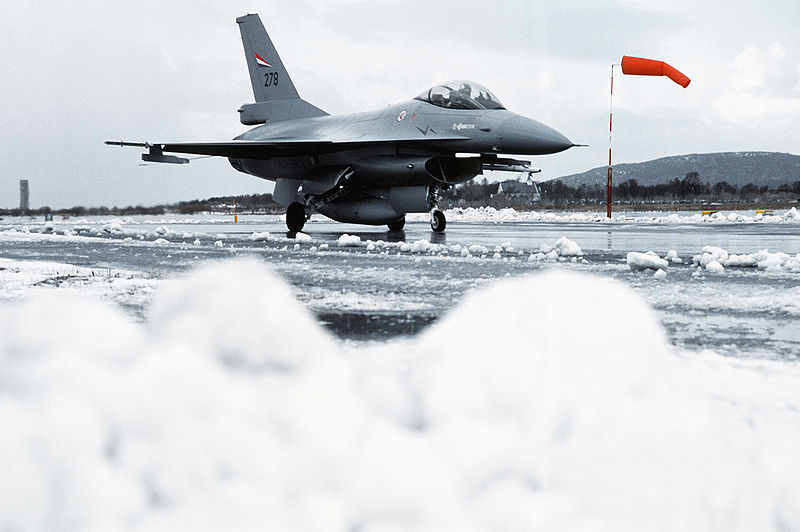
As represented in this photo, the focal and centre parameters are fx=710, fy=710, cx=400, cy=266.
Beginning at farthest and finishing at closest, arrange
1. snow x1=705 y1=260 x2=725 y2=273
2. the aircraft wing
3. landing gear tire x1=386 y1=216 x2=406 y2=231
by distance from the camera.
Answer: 1. landing gear tire x1=386 y1=216 x2=406 y2=231
2. the aircraft wing
3. snow x1=705 y1=260 x2=725 y2=273

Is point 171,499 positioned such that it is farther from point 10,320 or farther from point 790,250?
point 790,250

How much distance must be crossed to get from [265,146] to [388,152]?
2748 millimetres

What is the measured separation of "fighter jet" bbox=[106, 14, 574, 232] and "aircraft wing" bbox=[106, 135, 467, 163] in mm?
21

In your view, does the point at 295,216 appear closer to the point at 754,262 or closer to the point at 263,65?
the point at 263,65

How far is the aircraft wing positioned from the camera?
1318 cm

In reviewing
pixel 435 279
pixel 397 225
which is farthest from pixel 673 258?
pixel 397 225

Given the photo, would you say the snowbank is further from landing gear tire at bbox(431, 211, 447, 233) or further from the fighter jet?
landing gear tire at bbox(431, 211, 447, 233)

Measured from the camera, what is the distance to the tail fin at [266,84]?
707 inches


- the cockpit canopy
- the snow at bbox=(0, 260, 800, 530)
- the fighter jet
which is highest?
the cockpit canopy

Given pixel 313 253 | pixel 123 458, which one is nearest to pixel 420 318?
pixel 123 458

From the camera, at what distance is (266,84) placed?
18.3 metres

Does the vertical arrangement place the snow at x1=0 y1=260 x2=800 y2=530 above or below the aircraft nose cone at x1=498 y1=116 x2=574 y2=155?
below

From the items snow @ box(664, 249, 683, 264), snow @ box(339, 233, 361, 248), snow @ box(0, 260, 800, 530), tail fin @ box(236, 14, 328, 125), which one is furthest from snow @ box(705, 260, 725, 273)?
tail fin @ box(236, 14, 328, 125)

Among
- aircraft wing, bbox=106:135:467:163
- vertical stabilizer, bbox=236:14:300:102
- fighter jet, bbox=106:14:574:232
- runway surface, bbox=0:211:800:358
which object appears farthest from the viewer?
vertical stabilizer, bbox=236:14:300:102
